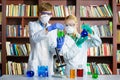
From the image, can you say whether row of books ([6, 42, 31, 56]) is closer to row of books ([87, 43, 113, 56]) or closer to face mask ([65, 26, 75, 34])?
row of books ([87, 43, 113, 56])

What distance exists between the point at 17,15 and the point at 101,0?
1519 millimetres

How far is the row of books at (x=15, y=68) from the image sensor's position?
192 inches

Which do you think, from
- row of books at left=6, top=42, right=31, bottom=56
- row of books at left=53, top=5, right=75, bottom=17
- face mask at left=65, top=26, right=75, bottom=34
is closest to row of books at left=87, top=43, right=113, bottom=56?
row of books at left=53, top=5, right=75, bottom=17

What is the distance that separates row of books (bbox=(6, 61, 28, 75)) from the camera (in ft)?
16.0

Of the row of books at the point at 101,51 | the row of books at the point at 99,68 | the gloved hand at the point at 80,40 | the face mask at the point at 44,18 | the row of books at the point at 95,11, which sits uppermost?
the row of books at the point at 95,11

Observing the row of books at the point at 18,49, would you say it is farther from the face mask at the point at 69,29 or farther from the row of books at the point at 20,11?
the face mask at the point at 69,29

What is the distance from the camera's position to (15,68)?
4.90m

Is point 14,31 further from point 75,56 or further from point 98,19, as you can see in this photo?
point 75,56

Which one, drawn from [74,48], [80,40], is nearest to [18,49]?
[74,48]

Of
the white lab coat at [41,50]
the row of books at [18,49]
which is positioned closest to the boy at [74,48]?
the white lab coat at [41,50]

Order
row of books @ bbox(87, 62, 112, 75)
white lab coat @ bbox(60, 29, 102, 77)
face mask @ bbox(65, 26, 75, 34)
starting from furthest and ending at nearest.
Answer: row of books @ bbox(87, 62, 112, 75)
face mask @ bbox(65, 26, 75, 34)
white lab coat @ bbox(60, 29, 102, 77)

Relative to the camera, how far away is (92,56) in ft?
16.1

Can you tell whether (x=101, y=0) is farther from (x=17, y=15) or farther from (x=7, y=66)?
(x=7, y=66)

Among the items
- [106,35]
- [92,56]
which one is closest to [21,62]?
[92,56]
